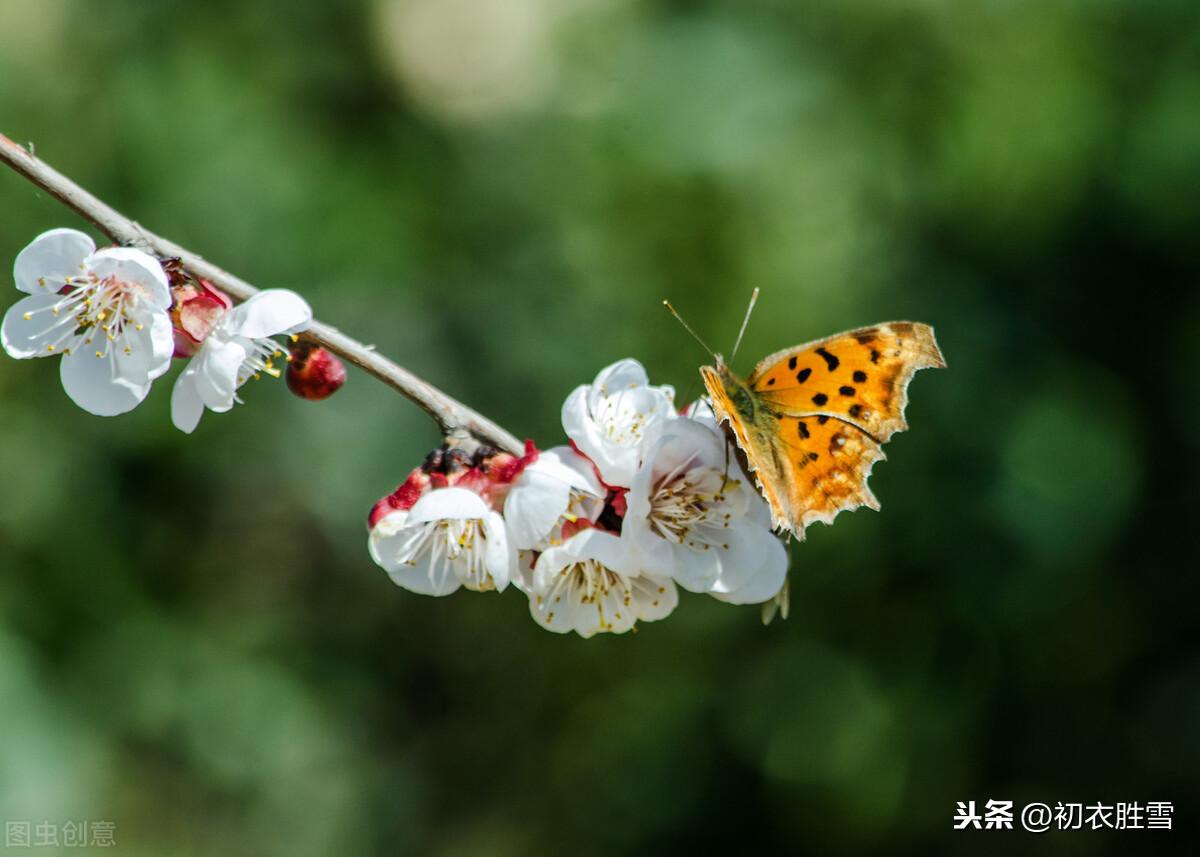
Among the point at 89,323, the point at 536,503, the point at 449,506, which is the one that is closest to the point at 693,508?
the point at 536,503

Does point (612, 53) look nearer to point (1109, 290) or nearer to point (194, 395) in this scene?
point (1109, 290)

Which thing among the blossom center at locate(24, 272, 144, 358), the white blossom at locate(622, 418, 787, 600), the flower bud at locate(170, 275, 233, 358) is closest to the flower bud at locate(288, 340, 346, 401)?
the flower bud at locate(170, 275, 233, 358)

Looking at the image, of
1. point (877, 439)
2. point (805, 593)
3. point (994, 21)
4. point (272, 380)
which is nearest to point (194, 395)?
point (877, 439)

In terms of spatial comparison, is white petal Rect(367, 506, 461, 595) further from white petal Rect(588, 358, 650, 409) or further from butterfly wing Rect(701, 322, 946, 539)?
butterfly wing Rect(701, 322, 946, 539)

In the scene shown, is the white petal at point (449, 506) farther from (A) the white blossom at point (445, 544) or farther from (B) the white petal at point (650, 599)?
(B) the white petal at point (650, 599)

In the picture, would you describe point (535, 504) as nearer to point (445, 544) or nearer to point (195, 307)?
point (445, 544)

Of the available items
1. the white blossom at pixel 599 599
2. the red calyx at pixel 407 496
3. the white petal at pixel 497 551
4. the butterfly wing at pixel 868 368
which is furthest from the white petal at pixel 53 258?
the butterfly wing at pixel 868 368
